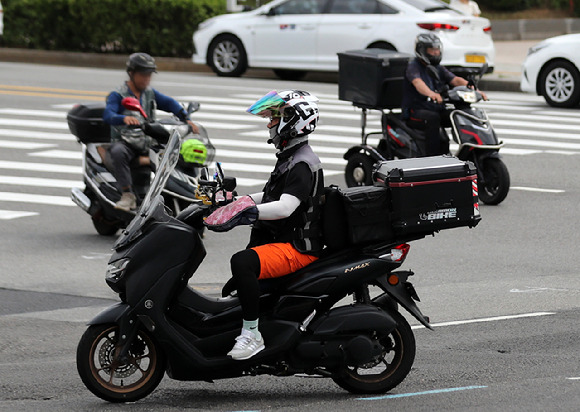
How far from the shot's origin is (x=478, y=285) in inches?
386

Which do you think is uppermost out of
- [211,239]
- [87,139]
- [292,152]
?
[292,152]

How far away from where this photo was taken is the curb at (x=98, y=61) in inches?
1005

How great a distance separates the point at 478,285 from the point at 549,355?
2.20 m

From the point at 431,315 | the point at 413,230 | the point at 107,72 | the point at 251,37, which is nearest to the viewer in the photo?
the point at 413,230

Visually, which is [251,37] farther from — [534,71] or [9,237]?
[9,237]

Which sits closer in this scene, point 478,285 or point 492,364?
point 492,364

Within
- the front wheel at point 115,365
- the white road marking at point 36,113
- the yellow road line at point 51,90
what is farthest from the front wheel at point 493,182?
the yellow road line at point 51,90

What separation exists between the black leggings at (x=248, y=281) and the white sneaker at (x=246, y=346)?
0.30 feet

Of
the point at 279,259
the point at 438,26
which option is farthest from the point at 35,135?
the point at 279,259

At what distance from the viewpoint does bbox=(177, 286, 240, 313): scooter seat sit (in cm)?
674

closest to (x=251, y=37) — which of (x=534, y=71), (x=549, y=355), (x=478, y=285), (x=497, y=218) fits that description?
(x=534, y=71)

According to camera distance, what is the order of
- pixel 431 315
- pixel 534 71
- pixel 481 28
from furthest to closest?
pixel 481 28, pixel 534 71, pixel 431 315

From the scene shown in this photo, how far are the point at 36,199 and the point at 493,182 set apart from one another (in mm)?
4871

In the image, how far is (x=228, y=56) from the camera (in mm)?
24656
